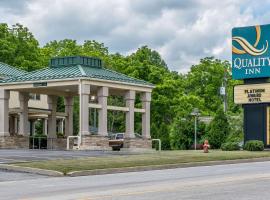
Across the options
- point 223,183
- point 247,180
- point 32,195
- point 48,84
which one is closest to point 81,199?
point 32,195

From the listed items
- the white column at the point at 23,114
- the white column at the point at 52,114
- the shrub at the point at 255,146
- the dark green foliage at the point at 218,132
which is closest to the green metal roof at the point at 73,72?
the white column at the point at 23,114

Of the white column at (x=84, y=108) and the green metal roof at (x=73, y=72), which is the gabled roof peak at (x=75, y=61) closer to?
the green metal roof at (x=73, y=72)

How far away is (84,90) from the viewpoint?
143 ft

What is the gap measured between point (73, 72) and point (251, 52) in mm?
12766

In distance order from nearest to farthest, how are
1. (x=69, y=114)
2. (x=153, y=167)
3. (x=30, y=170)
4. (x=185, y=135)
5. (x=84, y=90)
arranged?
(x=30, y=170)
(x=153, y=167)
(x=84, y=90)
(x=69, y=114)
(x=185, y=135)

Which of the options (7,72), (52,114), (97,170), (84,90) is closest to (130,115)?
(84,90)

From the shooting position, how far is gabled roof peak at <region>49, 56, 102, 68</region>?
48.0m

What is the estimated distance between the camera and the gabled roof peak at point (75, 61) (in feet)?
157

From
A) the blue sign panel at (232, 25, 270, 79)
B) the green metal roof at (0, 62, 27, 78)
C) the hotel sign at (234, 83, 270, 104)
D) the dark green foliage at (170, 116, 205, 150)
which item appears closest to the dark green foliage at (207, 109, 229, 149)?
the dark green foliage at (170, 116, 205, 150)

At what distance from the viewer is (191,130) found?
56.9 m

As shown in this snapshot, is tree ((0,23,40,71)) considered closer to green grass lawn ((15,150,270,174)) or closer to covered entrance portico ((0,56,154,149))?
covered entrance portico ((0,56,154,149))

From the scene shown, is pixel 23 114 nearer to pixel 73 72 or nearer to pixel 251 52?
pixel 73 72

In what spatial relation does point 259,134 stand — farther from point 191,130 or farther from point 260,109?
point 191,130

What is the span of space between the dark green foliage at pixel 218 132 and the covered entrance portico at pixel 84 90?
576 cm
